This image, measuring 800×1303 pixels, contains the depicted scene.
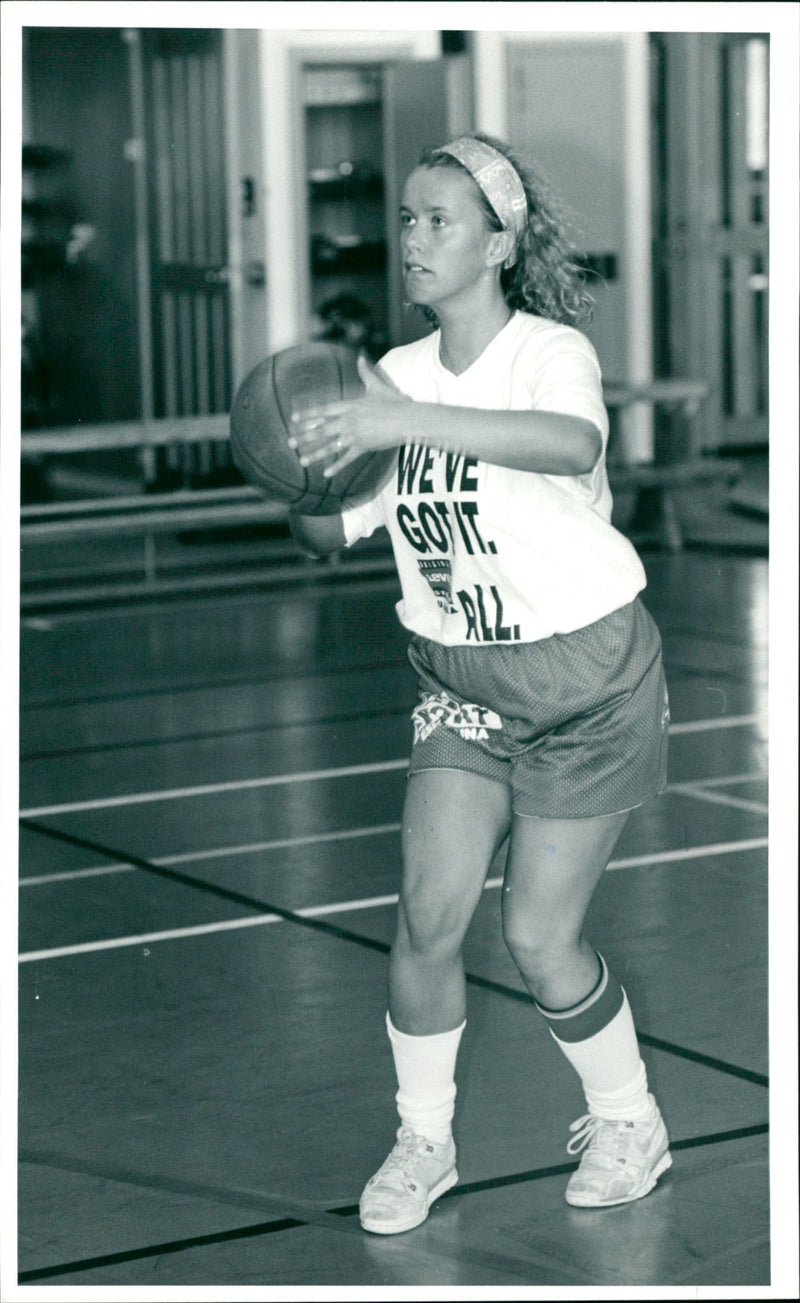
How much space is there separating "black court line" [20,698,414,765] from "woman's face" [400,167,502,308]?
13.2ft

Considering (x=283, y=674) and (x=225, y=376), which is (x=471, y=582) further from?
(x=225, y=376)

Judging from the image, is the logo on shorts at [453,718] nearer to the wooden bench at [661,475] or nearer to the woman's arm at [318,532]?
the woman's arm at [318,532]

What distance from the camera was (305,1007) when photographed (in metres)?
4.43

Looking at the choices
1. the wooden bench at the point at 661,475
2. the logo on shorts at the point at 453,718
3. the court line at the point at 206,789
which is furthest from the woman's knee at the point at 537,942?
the wooden bench at the point at 661,475

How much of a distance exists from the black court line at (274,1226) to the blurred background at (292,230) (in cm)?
736

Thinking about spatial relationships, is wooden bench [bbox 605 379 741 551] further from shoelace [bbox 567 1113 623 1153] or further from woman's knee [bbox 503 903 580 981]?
woman's knee [bbox 503 903 580 981]

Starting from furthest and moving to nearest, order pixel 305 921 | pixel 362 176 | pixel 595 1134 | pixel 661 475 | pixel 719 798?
pixel 362 176 → pixel 661 475 → pixel 719 798 → pixel 305 921 → pixel 595 1134

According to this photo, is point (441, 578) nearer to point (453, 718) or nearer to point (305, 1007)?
point (453, 718)

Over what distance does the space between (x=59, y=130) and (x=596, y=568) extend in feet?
40.7

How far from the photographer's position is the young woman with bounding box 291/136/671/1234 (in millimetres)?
3203

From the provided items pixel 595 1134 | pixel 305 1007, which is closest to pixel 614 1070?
pixel 595 1134

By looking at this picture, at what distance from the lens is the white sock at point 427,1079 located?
11.1ft

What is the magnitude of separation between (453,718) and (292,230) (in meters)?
10.00

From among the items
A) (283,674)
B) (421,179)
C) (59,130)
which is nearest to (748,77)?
(59,130)
